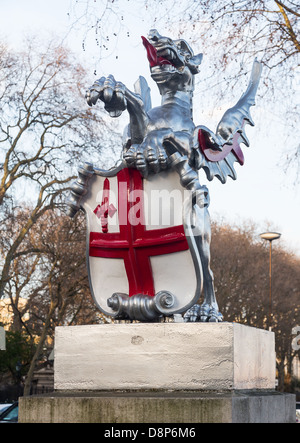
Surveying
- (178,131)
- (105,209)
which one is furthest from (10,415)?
(178,131)

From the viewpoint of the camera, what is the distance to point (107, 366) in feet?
15.8

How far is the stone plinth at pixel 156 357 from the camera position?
4602 mm

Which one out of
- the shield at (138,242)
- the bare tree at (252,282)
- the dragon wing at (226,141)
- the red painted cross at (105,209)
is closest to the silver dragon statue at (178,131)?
the dragon wing at (226,141)

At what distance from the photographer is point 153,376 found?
15.4 ft

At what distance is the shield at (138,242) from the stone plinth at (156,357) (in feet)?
1.04

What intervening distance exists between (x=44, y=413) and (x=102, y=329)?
25.9 inches

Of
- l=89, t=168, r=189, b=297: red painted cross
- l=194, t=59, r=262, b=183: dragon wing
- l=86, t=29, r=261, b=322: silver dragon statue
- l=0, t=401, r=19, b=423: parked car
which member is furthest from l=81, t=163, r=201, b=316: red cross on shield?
l=0, t=401, r=19, b=423: parked car

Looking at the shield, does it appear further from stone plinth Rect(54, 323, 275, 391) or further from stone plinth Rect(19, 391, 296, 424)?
stone plinth Rect(19, 391, 296, 424)

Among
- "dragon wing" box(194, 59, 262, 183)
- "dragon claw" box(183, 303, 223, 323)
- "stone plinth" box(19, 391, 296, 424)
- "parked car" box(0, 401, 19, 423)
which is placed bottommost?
"parked car" box(0, 401, 19, 423)

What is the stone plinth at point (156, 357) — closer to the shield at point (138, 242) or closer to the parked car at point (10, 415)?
the shield at point (138, 242)

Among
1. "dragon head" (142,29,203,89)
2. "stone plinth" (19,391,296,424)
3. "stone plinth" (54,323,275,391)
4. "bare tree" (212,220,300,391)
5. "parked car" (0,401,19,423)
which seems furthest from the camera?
"bare tree" (212,220,300,391)

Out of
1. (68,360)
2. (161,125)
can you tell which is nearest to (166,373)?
(68,360)

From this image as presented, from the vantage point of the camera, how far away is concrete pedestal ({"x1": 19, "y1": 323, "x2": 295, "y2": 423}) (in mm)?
4406
